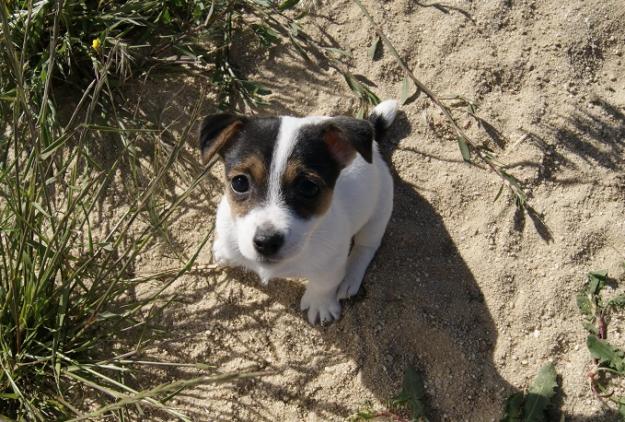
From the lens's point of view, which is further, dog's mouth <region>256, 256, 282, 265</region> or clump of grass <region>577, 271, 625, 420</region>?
clump of grass <region>577, 271, 625, 420</region>

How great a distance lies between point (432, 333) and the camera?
172 inches

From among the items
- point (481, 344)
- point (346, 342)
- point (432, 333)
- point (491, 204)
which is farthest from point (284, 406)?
point (491, 204)

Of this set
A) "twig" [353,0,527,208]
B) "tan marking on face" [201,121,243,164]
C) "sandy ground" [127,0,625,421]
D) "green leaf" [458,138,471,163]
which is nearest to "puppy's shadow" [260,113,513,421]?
"sandy ground" [127,0,625,421]

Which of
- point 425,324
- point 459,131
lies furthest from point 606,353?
point 459,131

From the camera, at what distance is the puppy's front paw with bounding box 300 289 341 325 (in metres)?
4.36

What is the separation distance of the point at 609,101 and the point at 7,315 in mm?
4704

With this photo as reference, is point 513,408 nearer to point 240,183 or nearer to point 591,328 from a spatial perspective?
point 591,328

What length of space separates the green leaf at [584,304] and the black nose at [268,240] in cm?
258

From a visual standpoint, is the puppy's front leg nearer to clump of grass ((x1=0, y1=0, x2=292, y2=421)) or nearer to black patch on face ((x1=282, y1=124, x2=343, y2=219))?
clump of grass ((x1=0, y1=0, x2=292, y2=421))

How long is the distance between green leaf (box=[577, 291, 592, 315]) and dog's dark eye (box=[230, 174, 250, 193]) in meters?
2.74

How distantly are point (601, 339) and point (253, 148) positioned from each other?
2.95 m

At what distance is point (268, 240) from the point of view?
3.07m

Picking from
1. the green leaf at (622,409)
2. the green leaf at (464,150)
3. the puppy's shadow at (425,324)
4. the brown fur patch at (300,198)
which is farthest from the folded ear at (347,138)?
the green leaf at (622,409)

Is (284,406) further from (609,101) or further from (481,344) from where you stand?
(609,101)
